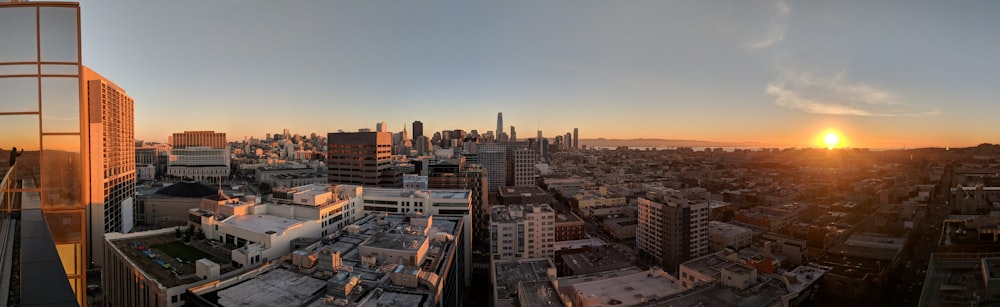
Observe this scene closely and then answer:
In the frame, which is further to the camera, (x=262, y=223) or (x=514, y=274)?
(x=262, y=223)

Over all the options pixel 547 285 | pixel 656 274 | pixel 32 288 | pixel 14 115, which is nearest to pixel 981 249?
pixel 656 274

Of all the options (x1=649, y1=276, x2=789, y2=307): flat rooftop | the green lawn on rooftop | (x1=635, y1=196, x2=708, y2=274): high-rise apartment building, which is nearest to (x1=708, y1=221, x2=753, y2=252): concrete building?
(x1=635, y1=196, x2=708, y2=274): high-rise apartment building

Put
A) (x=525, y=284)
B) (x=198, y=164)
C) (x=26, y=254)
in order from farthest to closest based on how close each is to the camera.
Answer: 1. (x=198, y=164)
2. (x=525, y=284)
3. (x=26, y=254)

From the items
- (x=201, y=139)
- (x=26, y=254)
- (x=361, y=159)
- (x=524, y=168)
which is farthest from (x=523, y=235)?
(x=201, y=139)

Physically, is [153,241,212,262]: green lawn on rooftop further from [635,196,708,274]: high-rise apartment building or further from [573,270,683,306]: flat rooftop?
[635,196,708,274]: high-rise apartment building

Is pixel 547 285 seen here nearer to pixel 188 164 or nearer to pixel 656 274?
pixel 656 274

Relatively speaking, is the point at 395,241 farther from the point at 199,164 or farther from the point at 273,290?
the point at 199,164

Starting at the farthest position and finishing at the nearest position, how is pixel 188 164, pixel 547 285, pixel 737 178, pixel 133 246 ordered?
pixel 188 164 < pixel 737 178 < pixel 133 246 < pixel 547 285
